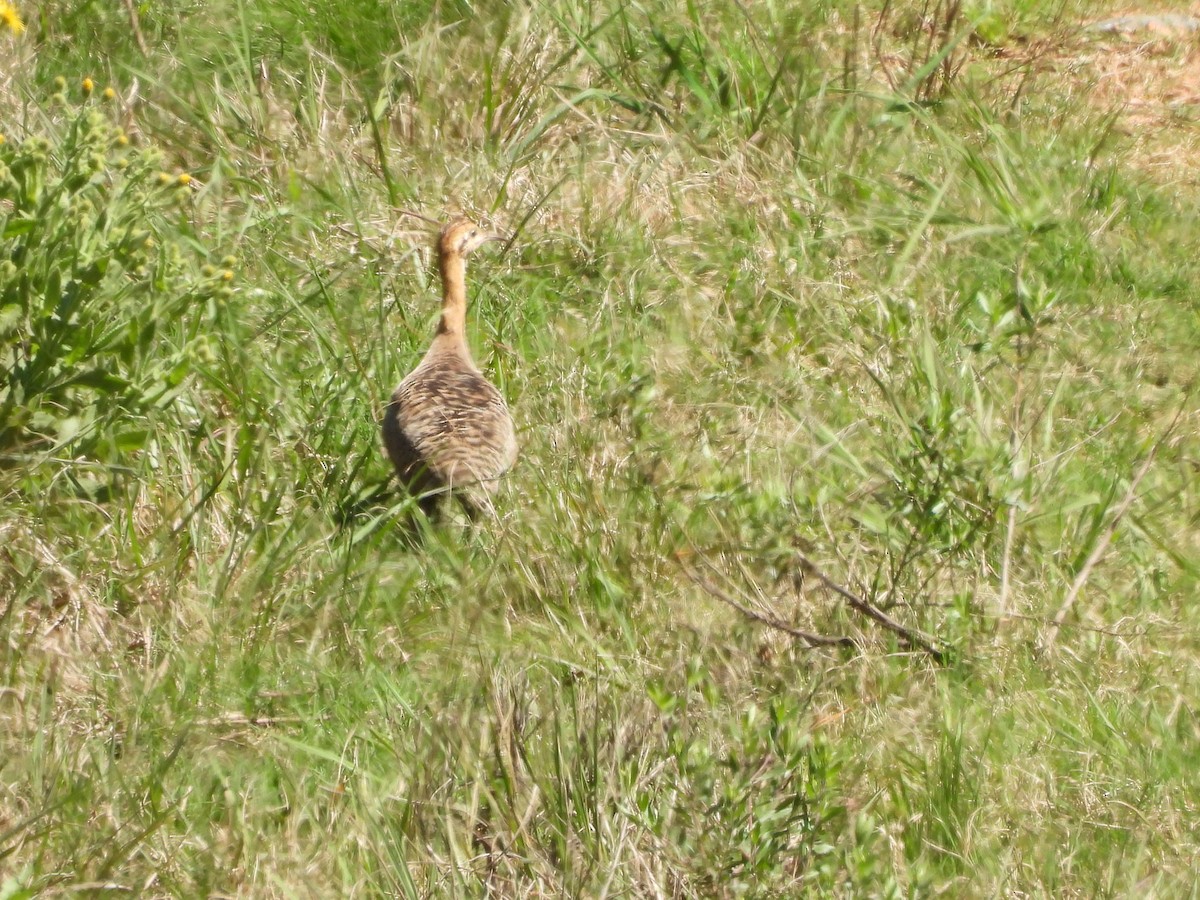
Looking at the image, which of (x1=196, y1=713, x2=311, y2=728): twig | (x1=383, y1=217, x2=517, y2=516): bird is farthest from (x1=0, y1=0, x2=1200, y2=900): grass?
(x1=383, y1=217, x2=517, y2=516): bird

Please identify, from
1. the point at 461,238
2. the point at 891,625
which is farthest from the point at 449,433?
the point at 891,625

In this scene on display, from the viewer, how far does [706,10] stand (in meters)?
6.67

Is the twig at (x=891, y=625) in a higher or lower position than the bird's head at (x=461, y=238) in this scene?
lower

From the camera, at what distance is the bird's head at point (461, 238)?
18.6 ft

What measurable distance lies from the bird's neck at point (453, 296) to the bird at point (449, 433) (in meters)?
0.12

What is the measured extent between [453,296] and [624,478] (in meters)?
1.14

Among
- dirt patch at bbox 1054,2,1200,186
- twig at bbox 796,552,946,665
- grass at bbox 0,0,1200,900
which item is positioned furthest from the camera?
dirt patch at bbox 1054,2,1200,186

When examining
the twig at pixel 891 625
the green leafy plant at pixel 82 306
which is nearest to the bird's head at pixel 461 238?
the green leafy plant at pixel 82 306

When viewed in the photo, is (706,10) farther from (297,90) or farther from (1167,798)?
(1167,798)

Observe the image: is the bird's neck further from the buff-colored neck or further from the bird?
the bird

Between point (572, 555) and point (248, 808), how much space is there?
125 cm

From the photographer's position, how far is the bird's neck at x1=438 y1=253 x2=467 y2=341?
555 cm

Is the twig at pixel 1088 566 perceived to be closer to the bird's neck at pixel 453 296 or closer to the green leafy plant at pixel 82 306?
the bird's neck at pixel 453 296

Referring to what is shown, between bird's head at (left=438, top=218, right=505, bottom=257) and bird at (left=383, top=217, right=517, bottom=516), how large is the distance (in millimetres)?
420
